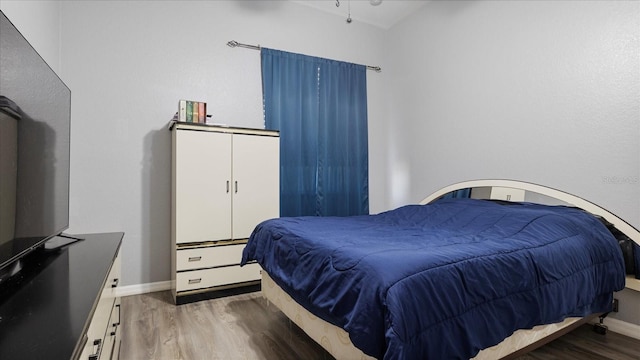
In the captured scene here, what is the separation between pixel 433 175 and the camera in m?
3.64

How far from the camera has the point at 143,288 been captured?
3.07m

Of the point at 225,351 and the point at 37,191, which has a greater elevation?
the point at 37,191

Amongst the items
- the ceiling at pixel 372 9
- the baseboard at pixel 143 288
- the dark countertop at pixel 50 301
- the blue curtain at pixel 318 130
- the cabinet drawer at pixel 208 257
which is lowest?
the baseboard at pixel 143 288

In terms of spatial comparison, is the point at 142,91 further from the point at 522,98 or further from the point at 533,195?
the point at 533,195

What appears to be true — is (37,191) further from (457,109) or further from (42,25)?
(457,109)

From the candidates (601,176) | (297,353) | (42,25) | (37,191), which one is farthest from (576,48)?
(42,25)

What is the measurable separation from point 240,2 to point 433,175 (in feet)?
8.90

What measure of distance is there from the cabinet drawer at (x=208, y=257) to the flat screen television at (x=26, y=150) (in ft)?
3.73

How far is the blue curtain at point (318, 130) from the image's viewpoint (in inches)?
143

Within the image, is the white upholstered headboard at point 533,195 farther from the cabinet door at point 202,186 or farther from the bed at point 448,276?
the cabinet door at point 202,186

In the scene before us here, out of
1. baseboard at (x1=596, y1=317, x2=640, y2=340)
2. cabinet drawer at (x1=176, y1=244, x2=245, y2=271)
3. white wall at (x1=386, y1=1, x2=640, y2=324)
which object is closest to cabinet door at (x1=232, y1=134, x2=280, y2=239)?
cabinet drawer at (x1=176, y1=244, x2=245, y2=271)

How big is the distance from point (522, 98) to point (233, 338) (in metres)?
2.89

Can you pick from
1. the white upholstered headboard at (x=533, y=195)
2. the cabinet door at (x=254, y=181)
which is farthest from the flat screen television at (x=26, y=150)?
the white upholstered headboard at (x=533, y=195)

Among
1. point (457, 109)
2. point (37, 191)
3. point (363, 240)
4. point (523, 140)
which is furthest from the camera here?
point (457, 109)
